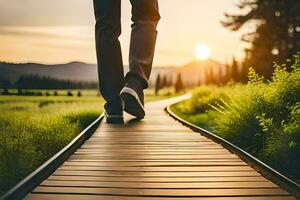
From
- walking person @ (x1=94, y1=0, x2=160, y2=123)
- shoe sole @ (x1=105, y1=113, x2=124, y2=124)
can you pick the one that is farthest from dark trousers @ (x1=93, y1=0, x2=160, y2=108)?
shoe sole @ (x1=105, y1=113, x2=124, y2=124)

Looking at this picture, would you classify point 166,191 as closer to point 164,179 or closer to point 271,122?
point 164,179

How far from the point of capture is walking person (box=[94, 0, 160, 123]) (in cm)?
493

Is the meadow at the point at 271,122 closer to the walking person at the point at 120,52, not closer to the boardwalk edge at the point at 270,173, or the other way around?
the boardwalk edge at the point at 270,173

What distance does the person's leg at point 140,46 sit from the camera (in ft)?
16.1

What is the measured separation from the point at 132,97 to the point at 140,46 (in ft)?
1.70

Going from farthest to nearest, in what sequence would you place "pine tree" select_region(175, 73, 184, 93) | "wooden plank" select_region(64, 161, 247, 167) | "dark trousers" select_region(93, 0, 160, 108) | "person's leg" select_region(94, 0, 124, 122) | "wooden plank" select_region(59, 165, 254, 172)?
"pine tree" select_region(175, 73, 184, 93) → "person's leg" select_region(94, 0, 124, 122) → "dark trousers" select_region(93, 0, 160, 108) → "wooden plank" select_region(64, 161, 247, 167) → "wooden plank" select_region(59, 165, 254, 172)

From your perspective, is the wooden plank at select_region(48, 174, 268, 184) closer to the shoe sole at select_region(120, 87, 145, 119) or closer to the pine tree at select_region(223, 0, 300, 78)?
the shoe sole at select_region(120, 87, 145, 119)

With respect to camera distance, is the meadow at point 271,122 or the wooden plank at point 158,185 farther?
the meadow at point 271,122

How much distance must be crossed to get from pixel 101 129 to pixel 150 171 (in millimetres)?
2319

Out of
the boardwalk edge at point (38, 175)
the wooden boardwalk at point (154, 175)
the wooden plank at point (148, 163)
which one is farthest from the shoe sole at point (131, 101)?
the wooden plank at point (148, 163)

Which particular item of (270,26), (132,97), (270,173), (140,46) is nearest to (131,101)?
(132,97)

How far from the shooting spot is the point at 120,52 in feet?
17.2

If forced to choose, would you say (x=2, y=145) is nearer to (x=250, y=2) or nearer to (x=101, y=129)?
(x=101, y=129)

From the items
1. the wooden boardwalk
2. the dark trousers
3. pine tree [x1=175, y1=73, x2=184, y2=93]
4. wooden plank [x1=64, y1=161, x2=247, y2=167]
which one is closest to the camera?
the wooden boardwalk
